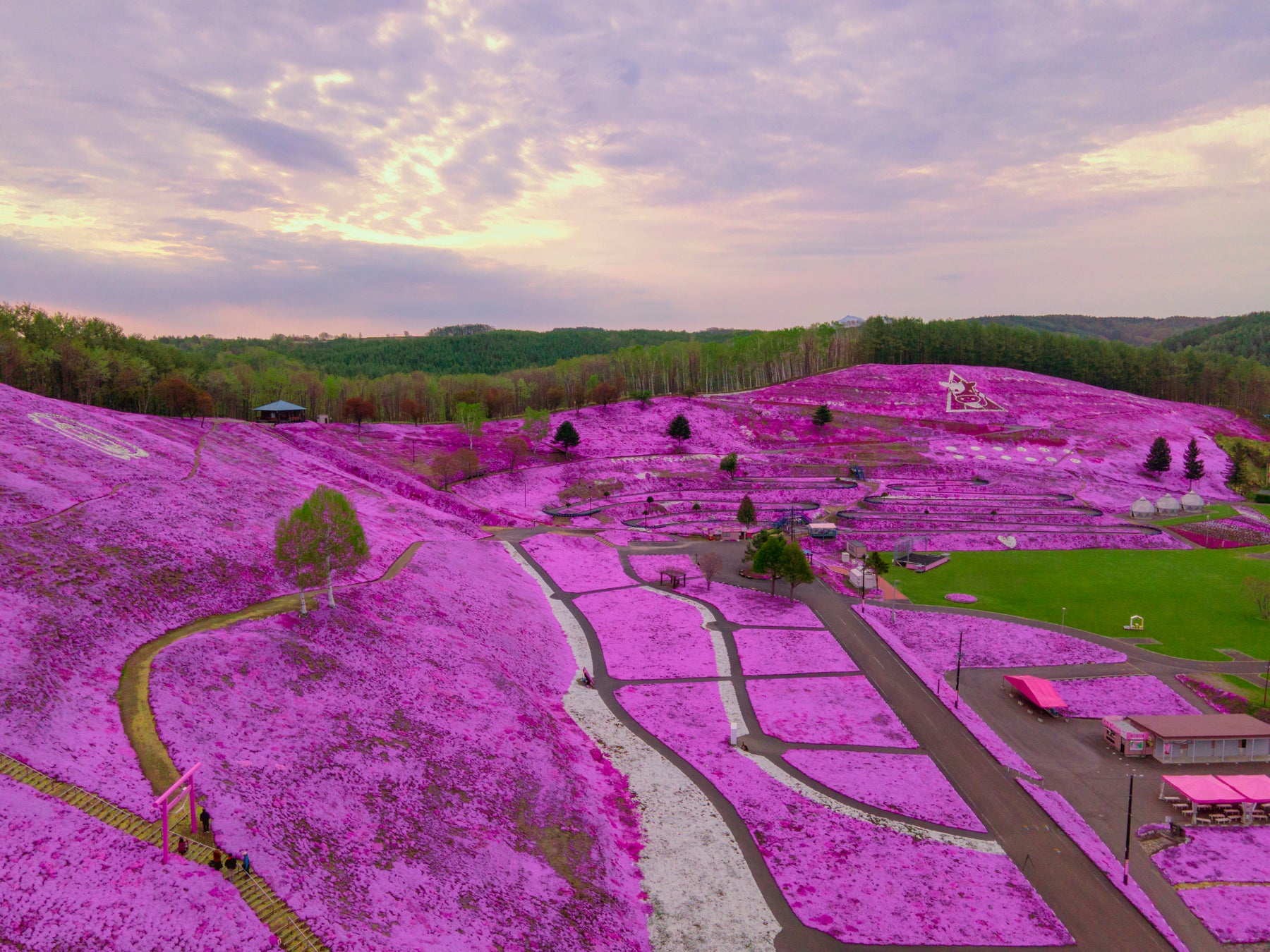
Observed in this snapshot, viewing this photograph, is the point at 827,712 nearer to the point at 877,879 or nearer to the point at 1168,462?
the point at 877,879

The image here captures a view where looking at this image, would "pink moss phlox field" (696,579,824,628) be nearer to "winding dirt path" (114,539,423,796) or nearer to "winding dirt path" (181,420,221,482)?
"winding dirt path" (114,539,423,796)

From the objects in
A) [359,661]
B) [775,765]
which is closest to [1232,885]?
[775,765]

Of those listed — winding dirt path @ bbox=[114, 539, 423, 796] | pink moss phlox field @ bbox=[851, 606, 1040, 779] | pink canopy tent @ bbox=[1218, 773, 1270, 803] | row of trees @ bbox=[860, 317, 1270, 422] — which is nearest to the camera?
winding dirt path @ bbox=[114, 539, 423, 796]

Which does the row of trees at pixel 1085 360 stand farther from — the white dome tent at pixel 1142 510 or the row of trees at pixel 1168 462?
the white dome tent at pixel 1142 510

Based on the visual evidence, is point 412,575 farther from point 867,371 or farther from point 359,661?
point 867,371

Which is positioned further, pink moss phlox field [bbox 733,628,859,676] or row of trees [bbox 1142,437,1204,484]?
row of trees [bbox 1142,437,1204,484]

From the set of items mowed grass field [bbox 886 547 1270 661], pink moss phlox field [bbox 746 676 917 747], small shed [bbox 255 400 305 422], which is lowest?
pink moss phlox field [bbox 746 676 917 747]

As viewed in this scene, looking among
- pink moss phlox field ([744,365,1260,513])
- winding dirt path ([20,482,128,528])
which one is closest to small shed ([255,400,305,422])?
winding dirt path ([20,482,128,528])

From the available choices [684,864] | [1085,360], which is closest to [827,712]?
[684,864]

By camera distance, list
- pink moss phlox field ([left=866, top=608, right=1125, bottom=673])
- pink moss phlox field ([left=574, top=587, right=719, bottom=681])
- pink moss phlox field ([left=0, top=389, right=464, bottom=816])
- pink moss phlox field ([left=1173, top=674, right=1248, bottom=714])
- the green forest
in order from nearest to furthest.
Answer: pink moss phlox field ([left=0, top=389, right=464, bottom=816])
pink moss phlox field ([left=1173, top=674, right=1248, bottom=714])
pink moss phlox field ([left=574, top=587, right=719, bottom=681])
pink moss phlox field ([left=866, top=608, right=1125, bottom=673])
the green forest
